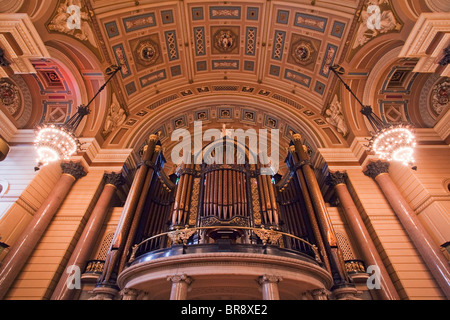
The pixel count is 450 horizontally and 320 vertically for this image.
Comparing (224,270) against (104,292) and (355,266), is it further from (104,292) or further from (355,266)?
(355,266)

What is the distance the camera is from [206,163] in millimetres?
9406

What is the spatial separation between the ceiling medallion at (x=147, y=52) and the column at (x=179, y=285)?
8.65 metres

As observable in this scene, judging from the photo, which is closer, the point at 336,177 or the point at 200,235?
the point at 200,235

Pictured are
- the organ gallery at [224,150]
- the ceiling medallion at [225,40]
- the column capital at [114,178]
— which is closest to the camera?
the organ gallery at [224,150]

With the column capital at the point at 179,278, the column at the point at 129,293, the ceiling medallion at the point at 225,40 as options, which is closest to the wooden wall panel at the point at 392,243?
the column capital at the point at 179,278

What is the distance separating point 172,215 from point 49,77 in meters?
6.38

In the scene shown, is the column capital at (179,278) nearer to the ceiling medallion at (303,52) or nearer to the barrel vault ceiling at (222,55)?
the barrel vault ceiling at (222,55)

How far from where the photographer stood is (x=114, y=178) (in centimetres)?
814

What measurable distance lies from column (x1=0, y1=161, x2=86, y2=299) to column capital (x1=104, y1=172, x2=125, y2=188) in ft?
2.44

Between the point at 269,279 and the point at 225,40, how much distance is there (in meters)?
9.33

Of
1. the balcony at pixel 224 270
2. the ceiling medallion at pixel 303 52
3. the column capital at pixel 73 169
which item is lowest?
the balcony at pixel 224 270

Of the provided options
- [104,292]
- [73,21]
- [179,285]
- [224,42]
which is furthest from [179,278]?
[224,42]

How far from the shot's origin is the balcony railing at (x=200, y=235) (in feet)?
18.0
